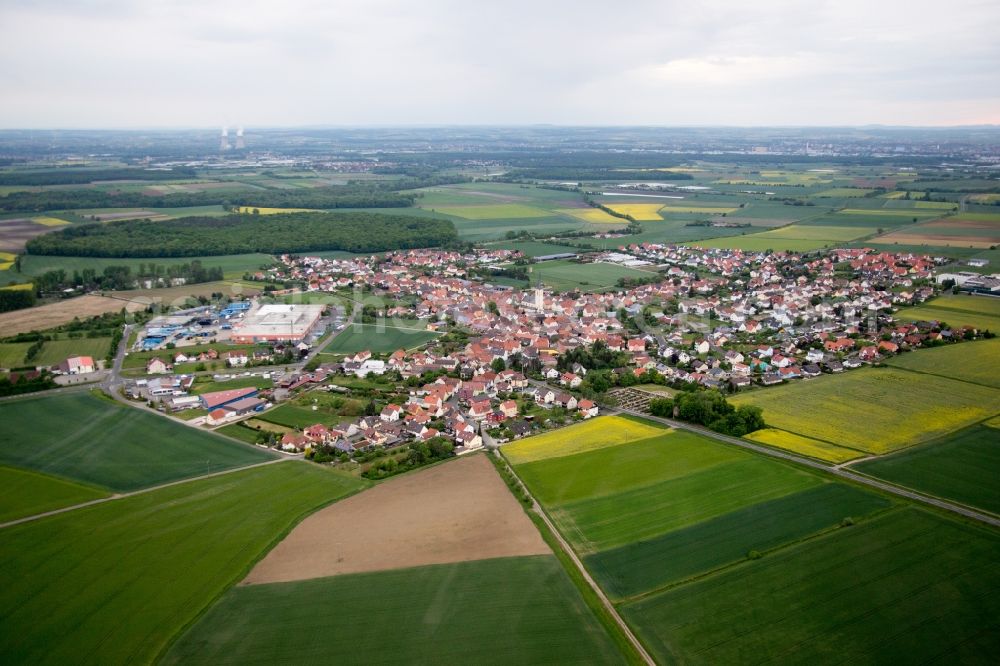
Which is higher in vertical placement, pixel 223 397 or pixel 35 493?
pixel 223 397

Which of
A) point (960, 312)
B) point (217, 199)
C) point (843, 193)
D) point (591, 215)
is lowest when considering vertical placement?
point (960, 312)

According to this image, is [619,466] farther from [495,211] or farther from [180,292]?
[495,211]

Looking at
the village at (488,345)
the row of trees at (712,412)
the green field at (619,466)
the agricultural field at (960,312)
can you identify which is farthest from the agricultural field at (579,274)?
the green field at (619,466)

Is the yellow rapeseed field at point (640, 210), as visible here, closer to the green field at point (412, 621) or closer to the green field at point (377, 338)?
the green field at point (377, 338)

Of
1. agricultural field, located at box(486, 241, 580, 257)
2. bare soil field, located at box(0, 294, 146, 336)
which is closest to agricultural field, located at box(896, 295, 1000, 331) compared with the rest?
agricultural field, located at box(486, 241, 580, 257)

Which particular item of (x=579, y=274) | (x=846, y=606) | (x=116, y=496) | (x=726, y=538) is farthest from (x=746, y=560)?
(x=579, y=274)

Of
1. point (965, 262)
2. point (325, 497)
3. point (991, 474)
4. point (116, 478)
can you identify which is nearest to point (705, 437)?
point (991, 474)

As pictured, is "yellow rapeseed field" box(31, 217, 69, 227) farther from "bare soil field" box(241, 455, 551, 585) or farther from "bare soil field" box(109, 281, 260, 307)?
"bare soil field" box(241, 455, 551, 585)

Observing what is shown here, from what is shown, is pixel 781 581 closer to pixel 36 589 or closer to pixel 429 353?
pixel 36 589
